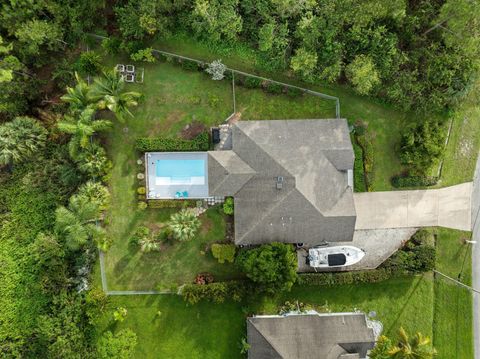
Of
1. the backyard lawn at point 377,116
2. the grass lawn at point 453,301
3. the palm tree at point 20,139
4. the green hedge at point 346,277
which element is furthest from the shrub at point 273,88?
the palm tree at point 20,139

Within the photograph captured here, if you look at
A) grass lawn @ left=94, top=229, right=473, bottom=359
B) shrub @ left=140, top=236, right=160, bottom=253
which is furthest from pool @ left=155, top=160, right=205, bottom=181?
grass lawn @ left=94, top=229, right=473, bottom=359

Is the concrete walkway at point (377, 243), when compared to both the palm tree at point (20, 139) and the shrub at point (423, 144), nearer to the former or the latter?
the shrub at point (423, 144)

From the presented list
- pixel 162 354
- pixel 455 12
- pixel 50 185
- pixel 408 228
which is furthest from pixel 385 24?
pixel 162 354

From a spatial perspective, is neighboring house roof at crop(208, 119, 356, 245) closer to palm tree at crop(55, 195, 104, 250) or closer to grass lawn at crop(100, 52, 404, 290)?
grass lawn at crop(100, 52, 404, 290)

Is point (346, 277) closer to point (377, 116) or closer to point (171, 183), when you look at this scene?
point (377, 116)

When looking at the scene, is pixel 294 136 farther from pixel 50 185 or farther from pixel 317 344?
pixel 50 185

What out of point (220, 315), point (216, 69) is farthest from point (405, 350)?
point (216, 69)
